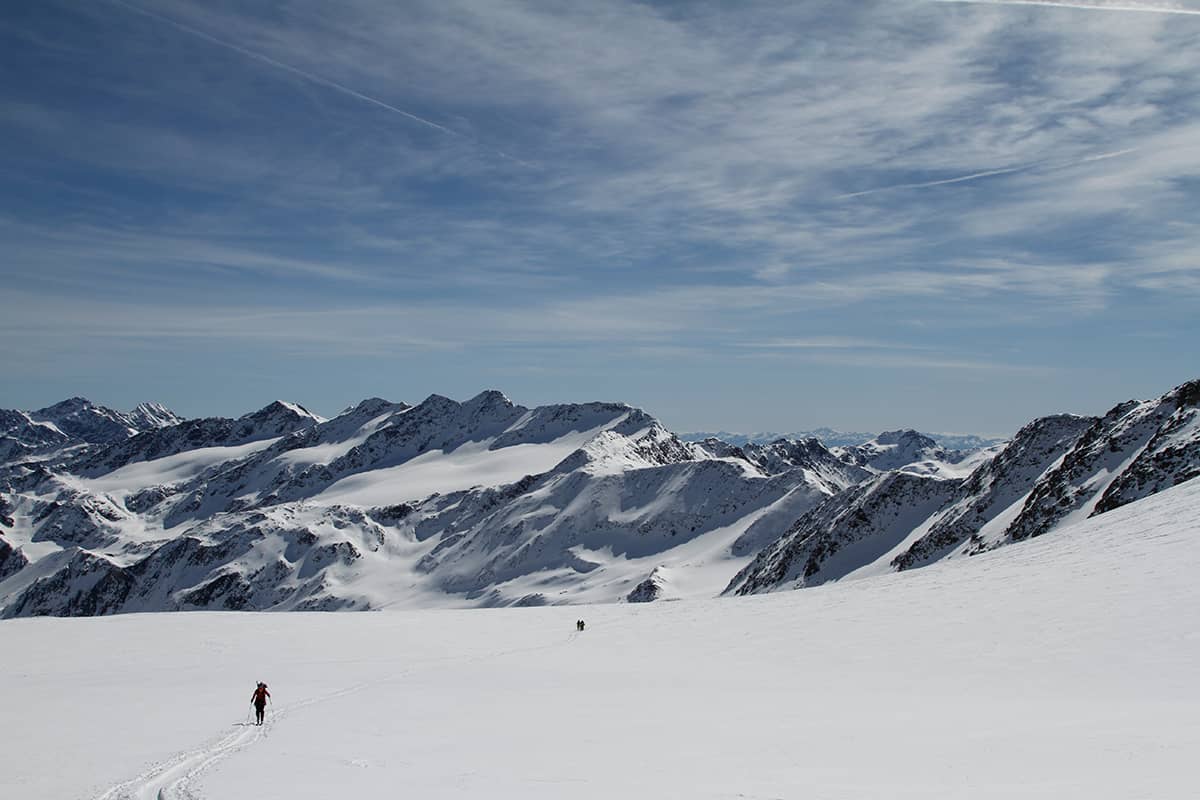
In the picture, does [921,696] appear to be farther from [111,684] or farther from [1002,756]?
[111,684]

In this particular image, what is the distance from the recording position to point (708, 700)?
86.7 feet

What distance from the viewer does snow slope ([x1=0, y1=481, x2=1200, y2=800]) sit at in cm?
1717

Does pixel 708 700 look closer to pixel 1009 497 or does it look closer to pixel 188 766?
pixel 188 766

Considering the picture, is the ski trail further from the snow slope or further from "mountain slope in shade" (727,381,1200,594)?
"mountain slope in shade" (727,381,1200,594)

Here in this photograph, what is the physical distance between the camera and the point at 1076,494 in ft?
230

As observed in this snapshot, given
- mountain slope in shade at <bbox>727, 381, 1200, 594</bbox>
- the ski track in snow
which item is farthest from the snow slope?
mountain slope in shade at <bbox>727, 381, 1200, 594</bbox>

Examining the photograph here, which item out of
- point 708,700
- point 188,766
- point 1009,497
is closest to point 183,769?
point 188,766

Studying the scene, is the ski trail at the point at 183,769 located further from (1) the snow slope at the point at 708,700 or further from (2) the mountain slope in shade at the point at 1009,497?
(2) the mountain slope in shade at the point at 1009,497

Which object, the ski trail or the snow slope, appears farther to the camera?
the ski trail

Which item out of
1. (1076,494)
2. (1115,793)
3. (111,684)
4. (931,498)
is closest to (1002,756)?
(1115,793)

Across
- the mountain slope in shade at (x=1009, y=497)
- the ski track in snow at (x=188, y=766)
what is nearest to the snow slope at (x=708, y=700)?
the ski track in snow at (x=188, y=766)

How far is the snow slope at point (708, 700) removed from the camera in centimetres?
1717

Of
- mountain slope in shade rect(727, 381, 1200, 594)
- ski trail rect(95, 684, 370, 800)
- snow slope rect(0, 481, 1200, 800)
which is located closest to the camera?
snow slope rect(0, 481, 1200, 800)

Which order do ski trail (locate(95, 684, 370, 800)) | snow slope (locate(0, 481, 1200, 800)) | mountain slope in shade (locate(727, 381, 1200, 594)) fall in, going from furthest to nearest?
mountain slope in shade (locate(727, 381, 1200, 594)) < ski trail (locate(95, 684, 370, 800)) < snow slope (locate(0, 481, 1200, 800))
